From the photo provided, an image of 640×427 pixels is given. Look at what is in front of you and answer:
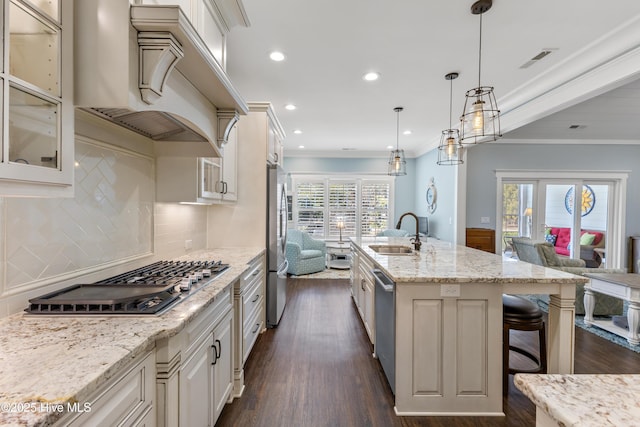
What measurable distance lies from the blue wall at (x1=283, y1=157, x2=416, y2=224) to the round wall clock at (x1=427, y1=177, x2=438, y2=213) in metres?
0.95

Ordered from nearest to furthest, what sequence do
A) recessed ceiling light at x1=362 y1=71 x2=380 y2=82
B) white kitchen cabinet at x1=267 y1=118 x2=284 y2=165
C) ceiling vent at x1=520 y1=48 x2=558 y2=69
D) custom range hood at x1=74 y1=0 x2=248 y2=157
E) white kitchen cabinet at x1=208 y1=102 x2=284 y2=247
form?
custom range hood at x1=74 y1=0 x2=248 y2=157, ceiling vent at x1=520 y1=48 x2=558 y2=69, recessed ceiling light at x1=362 y1=71 x2=380 y2=82, white kitchen cabinet at x1=208 y1=102 x2=284 y2=247, white kitchen cabinet at x1=267 y1=118 x2=284 y2=165

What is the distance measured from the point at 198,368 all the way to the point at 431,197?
600cm

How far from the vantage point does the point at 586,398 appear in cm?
68

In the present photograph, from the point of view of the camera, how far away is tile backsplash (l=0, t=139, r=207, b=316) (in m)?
1.18

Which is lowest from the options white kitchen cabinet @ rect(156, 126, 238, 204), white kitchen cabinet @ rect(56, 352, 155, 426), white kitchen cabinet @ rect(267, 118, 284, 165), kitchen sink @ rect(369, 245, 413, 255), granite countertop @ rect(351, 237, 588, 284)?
white kitchen cabinet @ rect(56, 352, 155, 426)

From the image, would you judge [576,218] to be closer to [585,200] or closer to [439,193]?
[585,200]

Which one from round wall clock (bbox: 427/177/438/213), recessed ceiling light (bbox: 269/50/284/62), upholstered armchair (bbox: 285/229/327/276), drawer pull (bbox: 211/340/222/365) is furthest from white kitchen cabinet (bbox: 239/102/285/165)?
round wall clock (bbox: 427/177/438/213)

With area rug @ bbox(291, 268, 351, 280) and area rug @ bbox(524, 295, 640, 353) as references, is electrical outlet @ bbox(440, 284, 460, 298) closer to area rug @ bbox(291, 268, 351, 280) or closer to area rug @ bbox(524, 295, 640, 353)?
area rug @ bbox(524, 295, 640, 353)

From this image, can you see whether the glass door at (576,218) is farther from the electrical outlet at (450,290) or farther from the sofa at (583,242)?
the electrical outlet at (450,290)

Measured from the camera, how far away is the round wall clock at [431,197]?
6254 millimetres

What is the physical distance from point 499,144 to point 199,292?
6100 mm

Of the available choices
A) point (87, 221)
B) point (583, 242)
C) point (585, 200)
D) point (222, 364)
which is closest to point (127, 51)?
point (87, 221)

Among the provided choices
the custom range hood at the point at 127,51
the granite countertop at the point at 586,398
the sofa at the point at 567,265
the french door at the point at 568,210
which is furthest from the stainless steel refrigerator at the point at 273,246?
the french door at the point at 568,210

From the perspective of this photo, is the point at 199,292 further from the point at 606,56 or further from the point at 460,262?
the point at 606,56
